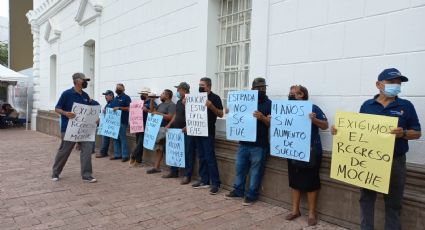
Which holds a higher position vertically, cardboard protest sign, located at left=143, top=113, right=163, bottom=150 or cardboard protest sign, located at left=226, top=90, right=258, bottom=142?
cardboard protest sign, located at left=226, top=90, right=258, bottom=142

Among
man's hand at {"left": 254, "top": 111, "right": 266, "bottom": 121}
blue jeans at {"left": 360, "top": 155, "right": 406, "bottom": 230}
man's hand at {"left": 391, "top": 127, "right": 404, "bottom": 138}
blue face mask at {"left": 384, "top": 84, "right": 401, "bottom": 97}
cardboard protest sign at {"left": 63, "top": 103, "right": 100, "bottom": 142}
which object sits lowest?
blue jeans at {"left": 360, "top": 155, "right": 406, "bottom": 230}

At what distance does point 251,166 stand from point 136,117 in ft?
11.5

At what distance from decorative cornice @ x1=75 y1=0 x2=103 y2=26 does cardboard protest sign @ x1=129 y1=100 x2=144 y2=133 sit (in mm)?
3936

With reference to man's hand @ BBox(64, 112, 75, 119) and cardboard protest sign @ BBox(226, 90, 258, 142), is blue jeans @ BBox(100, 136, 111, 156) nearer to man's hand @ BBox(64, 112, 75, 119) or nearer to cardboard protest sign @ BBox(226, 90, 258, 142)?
man's hand @ BBox(64, 112, 75, 119)

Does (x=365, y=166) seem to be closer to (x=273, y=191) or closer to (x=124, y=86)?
(x=273, y=191)

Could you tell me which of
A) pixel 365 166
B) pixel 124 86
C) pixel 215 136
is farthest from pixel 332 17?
pixel 124 86

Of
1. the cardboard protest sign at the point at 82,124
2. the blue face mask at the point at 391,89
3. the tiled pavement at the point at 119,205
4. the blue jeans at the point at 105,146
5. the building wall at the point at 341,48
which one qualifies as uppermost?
the building wall at the point at 341,48

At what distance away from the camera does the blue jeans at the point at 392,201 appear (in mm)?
3383

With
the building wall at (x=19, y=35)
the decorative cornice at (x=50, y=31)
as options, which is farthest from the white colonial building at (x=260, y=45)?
the building wall at (x=19, y=35)

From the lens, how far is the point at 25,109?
57.5 ft

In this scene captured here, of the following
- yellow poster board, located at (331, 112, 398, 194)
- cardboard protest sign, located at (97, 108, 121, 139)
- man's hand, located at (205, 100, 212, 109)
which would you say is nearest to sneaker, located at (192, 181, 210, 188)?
man's hand, located at (205, 100, 212, 109)

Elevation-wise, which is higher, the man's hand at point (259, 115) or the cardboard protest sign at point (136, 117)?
the man's hand at point (259, 115)

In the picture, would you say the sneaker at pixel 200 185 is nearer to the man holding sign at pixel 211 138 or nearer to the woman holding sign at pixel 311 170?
the man holding sign at pixel 211 138

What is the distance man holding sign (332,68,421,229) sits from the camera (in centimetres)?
331
